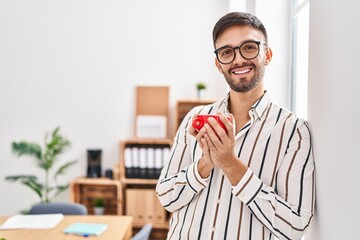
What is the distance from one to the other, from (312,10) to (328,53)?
23 cm

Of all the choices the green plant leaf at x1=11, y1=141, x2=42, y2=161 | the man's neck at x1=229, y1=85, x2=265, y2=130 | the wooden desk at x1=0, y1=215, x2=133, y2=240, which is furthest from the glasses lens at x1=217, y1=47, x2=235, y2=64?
the green plant leaf at x1=11, y1=141, x2=42, y2=161

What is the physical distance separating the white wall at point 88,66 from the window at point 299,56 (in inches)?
79.7

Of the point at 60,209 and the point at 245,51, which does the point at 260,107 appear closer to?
the point at 245,51

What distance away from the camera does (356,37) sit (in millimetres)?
755

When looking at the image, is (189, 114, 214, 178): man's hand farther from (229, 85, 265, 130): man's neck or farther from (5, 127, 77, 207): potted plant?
(5, 127, 77, 207): potted plant

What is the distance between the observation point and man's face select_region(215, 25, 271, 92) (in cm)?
113

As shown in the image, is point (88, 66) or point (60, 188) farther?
point (88, 66)

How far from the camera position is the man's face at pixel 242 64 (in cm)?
113

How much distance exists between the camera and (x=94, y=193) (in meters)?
4.09

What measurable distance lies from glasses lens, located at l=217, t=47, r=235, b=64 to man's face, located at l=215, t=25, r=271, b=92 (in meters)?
0.01

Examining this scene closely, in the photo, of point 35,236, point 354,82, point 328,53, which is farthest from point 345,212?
point 35,236

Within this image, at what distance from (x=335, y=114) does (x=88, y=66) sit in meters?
3.75

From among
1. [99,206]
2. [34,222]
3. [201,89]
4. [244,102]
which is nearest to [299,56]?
[244,102]

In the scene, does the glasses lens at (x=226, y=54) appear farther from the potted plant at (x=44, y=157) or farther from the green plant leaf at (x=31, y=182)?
the green plant leaf at (x=31, y=182)
